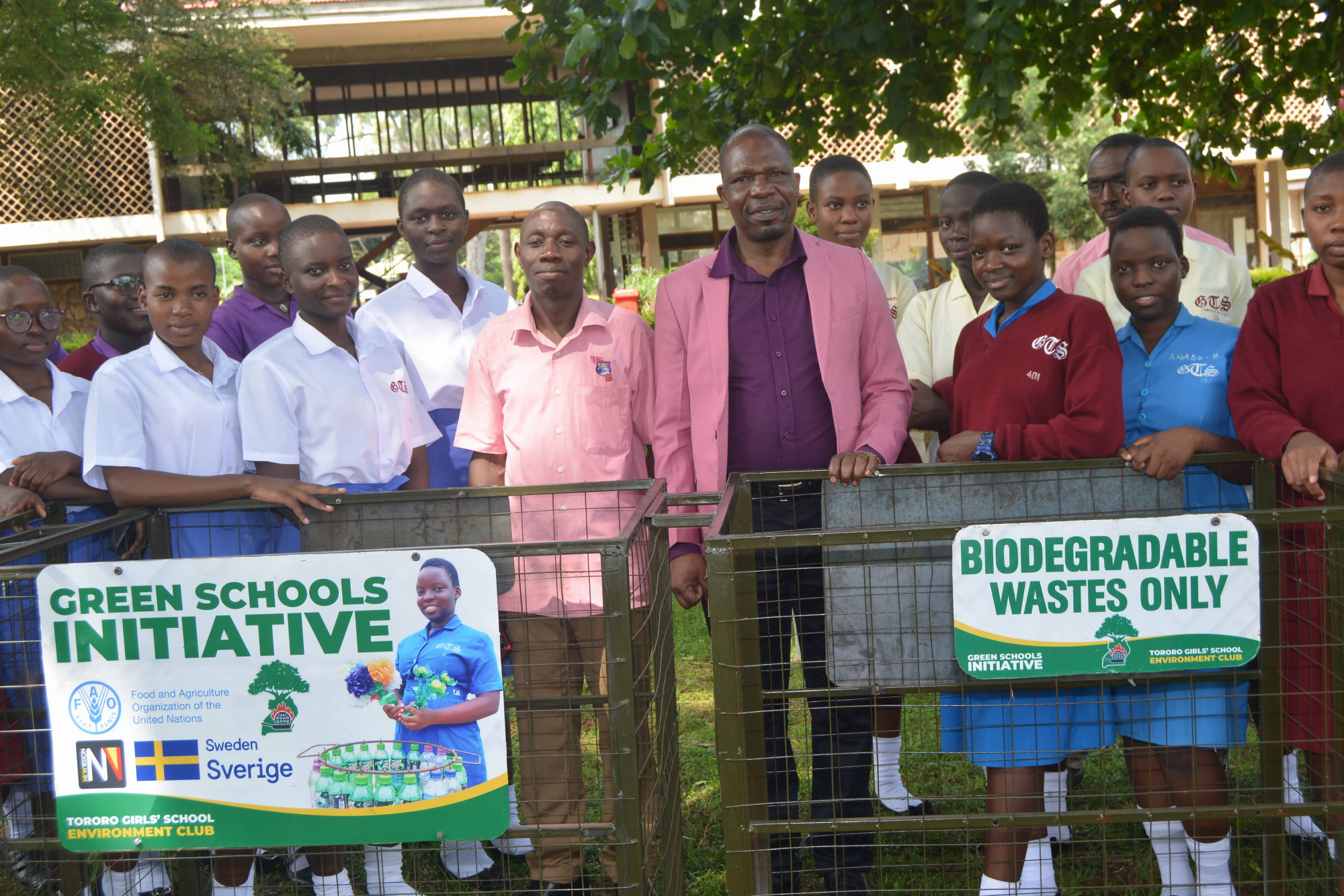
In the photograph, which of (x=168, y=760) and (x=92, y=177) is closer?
(x=168, y=760)

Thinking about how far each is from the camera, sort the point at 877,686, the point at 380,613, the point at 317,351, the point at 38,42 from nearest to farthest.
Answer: the point at 380,613
the point at 877,686
the point at 317,351
the point at 38,42

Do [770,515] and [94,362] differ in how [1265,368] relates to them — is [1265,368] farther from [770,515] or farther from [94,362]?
[94,362]

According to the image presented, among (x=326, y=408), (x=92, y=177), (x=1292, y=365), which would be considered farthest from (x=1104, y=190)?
(x=92, y=177)

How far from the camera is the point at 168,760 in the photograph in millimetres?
2572

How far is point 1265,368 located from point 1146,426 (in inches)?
14.1

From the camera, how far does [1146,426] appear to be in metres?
3.39

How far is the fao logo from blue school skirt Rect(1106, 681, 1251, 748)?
239 cm

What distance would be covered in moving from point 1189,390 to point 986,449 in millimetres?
647

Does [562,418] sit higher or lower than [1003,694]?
higher

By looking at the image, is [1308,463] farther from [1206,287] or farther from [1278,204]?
[1278,204]

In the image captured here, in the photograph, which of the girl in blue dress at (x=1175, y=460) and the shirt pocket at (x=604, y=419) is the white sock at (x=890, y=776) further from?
the shirt pocket at (x=604, y=419)

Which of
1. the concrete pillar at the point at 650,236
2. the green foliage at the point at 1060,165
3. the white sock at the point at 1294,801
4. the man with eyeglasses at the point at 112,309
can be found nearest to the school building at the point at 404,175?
the concrete pillar at the point at 650,236

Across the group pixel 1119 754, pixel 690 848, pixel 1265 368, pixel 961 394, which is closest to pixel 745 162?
pixel 961 394

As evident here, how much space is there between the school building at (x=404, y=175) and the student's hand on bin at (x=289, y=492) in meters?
15.1
